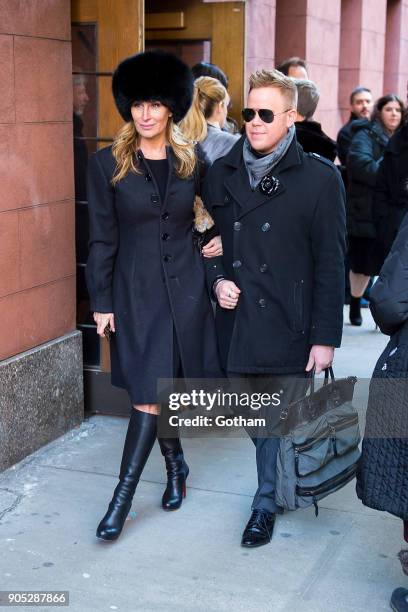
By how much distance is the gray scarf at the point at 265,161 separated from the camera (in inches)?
160

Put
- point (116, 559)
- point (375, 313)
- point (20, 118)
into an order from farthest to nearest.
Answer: point (20, 118), point (116, 559), point (375, 313)

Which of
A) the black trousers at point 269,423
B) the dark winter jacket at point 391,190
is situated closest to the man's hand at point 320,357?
the black trousers at point 269,423

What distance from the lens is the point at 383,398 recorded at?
3.49 meters

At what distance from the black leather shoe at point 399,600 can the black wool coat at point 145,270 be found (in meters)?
1.24

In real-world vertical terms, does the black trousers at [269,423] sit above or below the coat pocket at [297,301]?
below

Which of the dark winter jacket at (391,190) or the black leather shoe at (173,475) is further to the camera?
the dark winter jacket at (391,190)

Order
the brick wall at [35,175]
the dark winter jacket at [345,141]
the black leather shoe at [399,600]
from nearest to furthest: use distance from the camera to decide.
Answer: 1. the black leather shoe at [399,600]
2. the brick wall at [35,175]
3. the dark winter jacket at [345,141]

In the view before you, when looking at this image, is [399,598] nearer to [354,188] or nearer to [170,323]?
[170,323]

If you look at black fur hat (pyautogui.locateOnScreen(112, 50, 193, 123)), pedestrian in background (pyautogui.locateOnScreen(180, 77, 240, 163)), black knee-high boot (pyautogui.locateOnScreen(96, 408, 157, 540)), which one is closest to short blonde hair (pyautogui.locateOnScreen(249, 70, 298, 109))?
black fur hat (pyautogui.locateOnScreen(112, 50, 193, 123))

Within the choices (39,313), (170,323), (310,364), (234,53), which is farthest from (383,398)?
(234,53)

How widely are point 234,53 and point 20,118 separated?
106 inches

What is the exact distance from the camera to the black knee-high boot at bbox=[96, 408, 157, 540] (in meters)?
4.20

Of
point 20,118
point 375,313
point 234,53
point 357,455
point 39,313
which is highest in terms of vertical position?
point 234,53

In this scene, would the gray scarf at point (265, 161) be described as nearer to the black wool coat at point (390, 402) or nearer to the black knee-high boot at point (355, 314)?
the black wool coat at point (390, 402)
